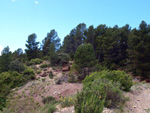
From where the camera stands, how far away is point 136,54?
19.2 metres

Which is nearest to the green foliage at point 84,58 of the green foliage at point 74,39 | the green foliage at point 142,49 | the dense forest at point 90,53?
the dense forest at point 90,53

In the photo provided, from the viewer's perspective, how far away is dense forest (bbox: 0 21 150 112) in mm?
17578

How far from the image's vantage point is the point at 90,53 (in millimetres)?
17469

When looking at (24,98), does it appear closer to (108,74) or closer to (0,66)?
(108,74)

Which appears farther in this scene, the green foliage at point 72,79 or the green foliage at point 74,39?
the green foliage at point 74,39

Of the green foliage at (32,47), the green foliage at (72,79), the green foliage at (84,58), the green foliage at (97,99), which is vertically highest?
the green foliage at (32,47)

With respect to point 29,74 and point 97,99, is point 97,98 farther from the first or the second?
point 29,74

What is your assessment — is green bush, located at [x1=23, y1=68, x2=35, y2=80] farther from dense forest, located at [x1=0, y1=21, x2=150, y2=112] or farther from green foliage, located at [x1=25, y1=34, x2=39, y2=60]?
green foliage, located at [x1=25, y1=34, x2=39, y2=60]

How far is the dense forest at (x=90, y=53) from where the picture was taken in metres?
17.6

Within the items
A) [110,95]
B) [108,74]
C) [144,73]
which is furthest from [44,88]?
[144,73]

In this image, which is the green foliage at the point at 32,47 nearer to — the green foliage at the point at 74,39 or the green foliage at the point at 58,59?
the green foliage at the point at 74,39

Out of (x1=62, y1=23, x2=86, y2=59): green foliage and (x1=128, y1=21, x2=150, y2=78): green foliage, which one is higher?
(x1=62, y1=23, x2=86, y2=59): green foliage

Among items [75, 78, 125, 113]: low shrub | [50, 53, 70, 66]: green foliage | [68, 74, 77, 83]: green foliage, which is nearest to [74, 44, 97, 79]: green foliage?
[68, 74, 77, 83]: green foliage

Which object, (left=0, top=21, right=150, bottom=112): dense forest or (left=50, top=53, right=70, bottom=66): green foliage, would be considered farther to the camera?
(left=50, top=53, right=70, bottom=66): green foliage
